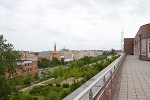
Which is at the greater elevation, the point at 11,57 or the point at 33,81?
the point at 11,57

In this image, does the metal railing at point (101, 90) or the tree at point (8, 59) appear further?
the tree at point (8, 59)

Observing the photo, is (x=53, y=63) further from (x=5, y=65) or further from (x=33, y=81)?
(x=5, y=65)

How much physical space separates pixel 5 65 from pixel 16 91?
10.7ft

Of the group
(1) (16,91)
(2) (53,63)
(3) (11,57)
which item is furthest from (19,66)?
(2) (53,63)

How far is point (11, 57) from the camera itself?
22797 millimetres

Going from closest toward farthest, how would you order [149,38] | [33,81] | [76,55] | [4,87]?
[4,87] < [149,38] < [33,81] < [76,55]

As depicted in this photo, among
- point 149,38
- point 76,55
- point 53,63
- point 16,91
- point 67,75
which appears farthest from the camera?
point 76,55

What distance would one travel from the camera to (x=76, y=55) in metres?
145

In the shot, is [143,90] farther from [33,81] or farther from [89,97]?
[33,81]

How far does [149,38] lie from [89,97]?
22.8m

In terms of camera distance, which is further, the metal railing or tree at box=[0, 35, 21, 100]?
tree at box=[0, 35, 21, 100]

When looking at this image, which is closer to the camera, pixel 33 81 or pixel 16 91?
pixel 16 91

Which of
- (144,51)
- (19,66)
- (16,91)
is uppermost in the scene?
(144,51)

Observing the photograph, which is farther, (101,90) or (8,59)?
(8,59)
